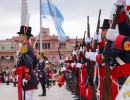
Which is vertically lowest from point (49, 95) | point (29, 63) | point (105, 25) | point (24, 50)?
point (49, 95)

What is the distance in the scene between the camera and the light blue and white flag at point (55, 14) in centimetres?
2760

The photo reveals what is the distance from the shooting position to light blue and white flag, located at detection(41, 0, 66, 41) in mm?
27597

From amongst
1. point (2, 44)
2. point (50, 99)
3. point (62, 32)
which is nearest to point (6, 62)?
point (2, 44)

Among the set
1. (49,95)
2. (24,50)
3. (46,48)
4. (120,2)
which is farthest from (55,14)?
(46,48)

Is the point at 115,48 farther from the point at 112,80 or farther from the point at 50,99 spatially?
the point at 50,99

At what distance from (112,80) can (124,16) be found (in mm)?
994

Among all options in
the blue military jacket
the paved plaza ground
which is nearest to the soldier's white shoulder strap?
the blue military jacket

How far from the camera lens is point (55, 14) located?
93.9 ft

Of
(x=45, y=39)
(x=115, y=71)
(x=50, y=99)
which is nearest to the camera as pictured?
(x=115, y=71)

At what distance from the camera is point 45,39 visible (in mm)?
98875

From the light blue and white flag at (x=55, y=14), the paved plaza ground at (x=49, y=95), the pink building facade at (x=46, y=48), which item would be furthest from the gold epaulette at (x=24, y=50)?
the pink building facade at (x=46, y=48)

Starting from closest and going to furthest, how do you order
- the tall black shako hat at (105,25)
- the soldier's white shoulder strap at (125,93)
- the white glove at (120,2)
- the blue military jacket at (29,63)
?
the soldier's white shoulder strap at (125,93)
the white glove at (120,2)
the tall black shako hat at (105,25)
the blue military jacket at (29,63)

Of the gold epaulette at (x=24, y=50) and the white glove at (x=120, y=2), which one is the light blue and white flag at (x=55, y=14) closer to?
the gold epaulette at (x=24, y=50)

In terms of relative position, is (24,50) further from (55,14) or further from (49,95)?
(55,14)
